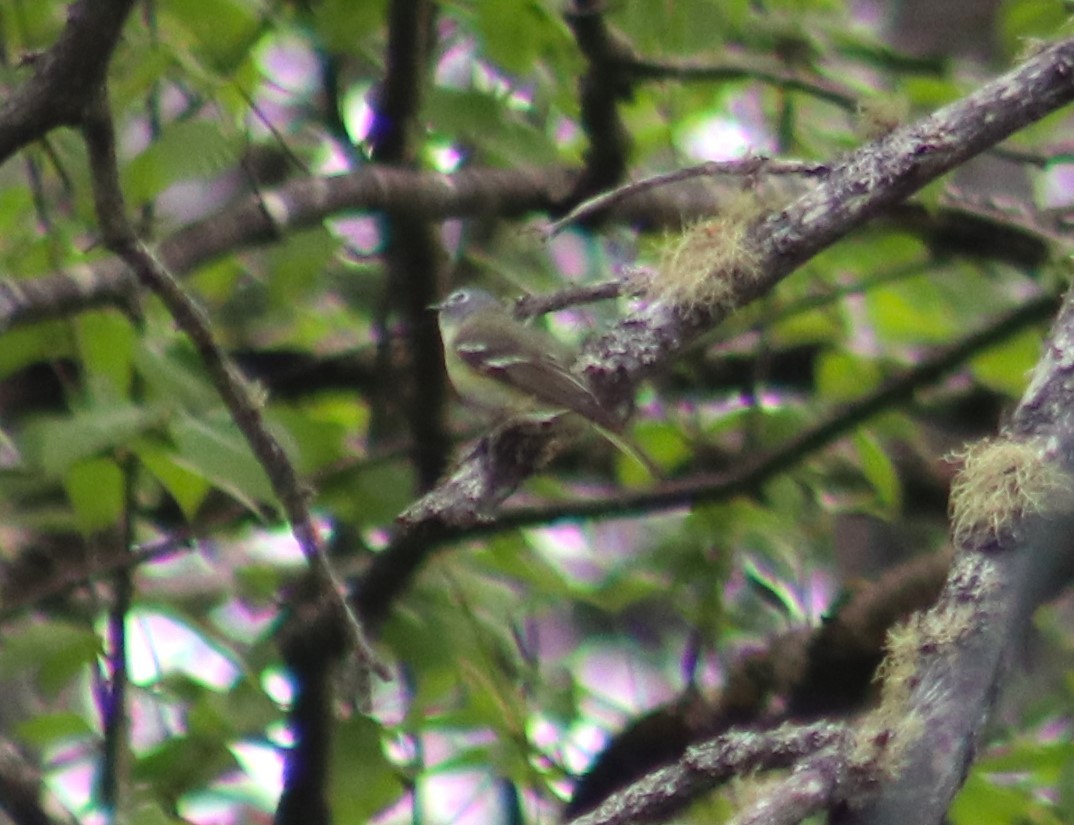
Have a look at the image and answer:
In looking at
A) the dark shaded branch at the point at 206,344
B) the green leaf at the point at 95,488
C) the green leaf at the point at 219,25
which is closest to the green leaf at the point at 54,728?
the green leaf at the point at 95,488

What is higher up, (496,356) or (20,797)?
(496,356)

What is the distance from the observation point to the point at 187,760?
122 inches

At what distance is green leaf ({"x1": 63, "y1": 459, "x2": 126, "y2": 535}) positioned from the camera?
2.93 metres

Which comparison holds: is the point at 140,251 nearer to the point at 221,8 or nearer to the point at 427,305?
the point at 221,8

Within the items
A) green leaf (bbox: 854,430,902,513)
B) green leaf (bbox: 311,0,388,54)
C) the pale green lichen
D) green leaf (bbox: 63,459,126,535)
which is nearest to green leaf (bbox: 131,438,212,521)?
green leaf (bbox: 63,459,126,535)

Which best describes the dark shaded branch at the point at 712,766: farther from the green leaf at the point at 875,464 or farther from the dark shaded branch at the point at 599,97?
the dark shaded branch at the point at 599,97

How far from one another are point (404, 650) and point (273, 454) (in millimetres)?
975

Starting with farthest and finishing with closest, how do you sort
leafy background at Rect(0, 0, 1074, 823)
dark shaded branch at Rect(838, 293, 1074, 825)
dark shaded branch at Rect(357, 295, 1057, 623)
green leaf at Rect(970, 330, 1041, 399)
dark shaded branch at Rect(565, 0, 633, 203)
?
green leaf at Rect(970, 330, 1041, 399) < dark shaded branch at Rect(565, 0, 633, 203) < dark shaded branch at Rect(357, 295, 1057, 623) < leafy background at Rect(0, 0, 1074, 823) < dark shaded branch at Rect(838, 293, 1074, 825)

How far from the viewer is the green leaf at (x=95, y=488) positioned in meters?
2.93

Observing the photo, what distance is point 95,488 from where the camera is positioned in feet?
9.68

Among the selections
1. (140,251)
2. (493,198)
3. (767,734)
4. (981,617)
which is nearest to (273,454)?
(140,251)

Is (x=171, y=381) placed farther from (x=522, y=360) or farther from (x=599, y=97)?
(x=599, y=97)

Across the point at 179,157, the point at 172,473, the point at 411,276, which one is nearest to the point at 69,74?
the point at 179,157

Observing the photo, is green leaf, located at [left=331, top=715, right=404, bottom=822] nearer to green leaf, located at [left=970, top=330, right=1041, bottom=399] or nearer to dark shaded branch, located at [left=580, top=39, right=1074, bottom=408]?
dark shaded branch, located at [left=580, top=39, right=1074, bottom=408]
